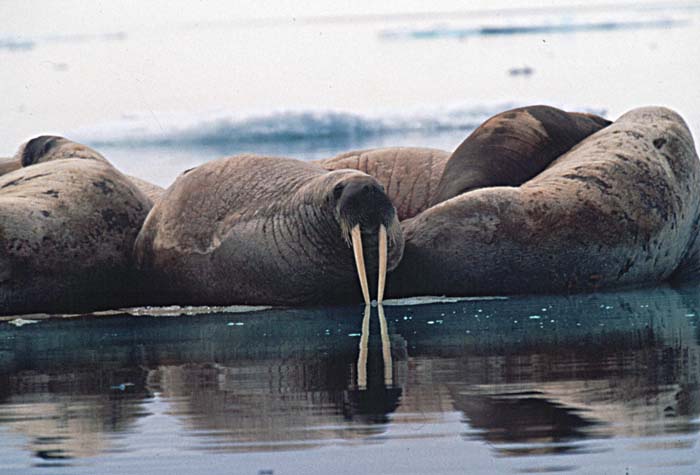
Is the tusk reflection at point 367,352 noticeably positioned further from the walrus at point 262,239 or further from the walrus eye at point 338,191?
the walrus eye at point 338,191

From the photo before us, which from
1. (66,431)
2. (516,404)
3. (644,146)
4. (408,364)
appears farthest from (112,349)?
(644,146)

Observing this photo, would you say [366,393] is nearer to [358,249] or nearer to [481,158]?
[358,249]

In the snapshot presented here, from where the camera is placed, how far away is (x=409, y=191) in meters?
9.70

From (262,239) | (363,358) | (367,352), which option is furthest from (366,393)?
(262,239)

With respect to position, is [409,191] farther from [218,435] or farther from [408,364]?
[218,435]

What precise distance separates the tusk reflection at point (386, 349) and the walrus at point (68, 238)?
1.93m

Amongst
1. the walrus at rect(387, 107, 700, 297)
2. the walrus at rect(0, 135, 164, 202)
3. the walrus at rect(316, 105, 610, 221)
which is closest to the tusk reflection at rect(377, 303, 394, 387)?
the walrus at rect(387, 107, 700, 297)

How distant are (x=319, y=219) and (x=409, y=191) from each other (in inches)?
73.0

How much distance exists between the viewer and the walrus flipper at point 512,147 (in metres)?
9.14

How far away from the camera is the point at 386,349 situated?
5758mm

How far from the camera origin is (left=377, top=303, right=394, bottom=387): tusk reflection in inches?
191

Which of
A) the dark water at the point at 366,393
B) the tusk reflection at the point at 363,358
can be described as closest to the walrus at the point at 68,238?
the dark water at the point at 366,393

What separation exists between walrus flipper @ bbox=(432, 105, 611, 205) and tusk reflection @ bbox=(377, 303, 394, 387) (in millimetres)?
1718

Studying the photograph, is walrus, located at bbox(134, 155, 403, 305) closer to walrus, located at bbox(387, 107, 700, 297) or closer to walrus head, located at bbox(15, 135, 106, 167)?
walrus, located at bbox(387, 107, 700, 297)
